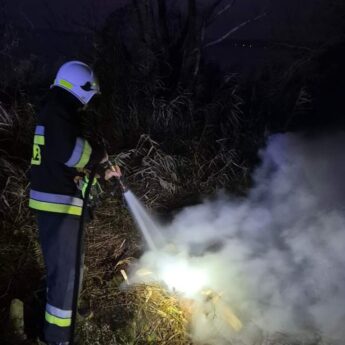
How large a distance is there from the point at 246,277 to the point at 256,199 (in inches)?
81.7

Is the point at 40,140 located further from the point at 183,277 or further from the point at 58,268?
the point at 183,277

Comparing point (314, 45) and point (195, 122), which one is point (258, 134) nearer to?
point (195, 122)

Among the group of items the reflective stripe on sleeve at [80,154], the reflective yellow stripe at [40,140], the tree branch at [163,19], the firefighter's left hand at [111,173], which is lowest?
the firefighter's left hand at [111,173]

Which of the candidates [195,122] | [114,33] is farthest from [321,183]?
[114,33]

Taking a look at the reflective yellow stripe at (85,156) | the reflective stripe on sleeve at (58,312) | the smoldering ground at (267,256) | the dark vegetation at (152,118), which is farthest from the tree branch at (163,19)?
the reflective stripe on sleeve at (58,312)

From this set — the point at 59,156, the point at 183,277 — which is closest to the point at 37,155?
the point at 59,156

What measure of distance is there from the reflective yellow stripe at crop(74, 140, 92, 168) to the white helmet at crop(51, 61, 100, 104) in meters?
0.42

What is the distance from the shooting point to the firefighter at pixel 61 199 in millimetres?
3391

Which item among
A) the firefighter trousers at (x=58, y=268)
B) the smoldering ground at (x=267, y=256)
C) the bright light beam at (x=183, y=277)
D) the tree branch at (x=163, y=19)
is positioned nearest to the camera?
the firefighter trousers at (x=58, y=268)

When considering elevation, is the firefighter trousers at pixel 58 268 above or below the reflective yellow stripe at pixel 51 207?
below

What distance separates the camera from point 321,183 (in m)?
7.20

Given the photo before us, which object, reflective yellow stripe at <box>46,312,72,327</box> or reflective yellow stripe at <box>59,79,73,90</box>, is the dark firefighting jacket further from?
reflective yellow stripe at <box>46,312,72,327</box>

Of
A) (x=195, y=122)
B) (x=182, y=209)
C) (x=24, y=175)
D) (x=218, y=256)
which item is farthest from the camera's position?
(x=195, y=122)

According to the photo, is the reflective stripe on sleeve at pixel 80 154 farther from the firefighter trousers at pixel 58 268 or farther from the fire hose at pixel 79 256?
the firefighter trousers at pixel 58 268
